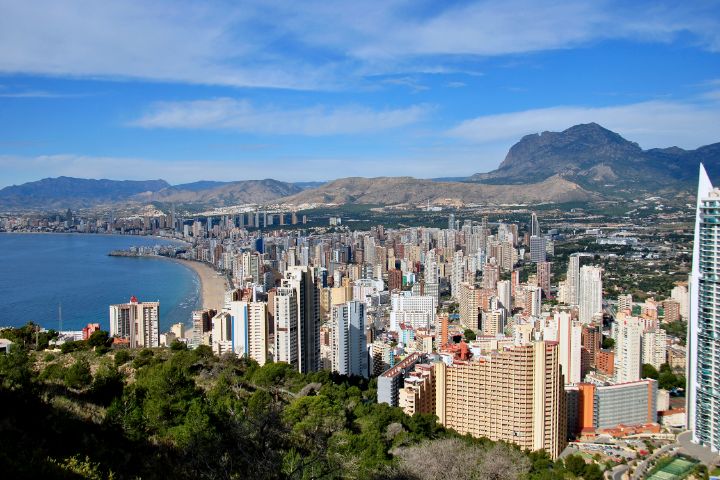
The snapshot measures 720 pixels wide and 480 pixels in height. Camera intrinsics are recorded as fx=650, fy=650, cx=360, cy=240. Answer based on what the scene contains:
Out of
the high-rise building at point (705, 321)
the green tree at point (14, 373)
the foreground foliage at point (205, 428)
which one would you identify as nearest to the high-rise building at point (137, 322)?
the foreground foliage at point (205, 428)

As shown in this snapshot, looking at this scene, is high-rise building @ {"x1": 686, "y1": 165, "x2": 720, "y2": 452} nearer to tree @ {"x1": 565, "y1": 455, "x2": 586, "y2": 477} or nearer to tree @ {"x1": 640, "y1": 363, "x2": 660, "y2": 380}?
tree @ {"x1": 565, "y1": 455, "x2": 586, "y2": 477}

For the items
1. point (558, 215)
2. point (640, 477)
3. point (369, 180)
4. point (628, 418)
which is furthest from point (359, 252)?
point (369, 180)

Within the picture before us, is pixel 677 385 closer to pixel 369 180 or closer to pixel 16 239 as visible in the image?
pixel 16 239

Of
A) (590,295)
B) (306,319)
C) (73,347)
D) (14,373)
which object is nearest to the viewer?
(14,373)

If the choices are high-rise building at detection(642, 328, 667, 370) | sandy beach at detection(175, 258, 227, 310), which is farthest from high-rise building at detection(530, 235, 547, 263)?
high-rise building at detection(642, 328, 667, 370)

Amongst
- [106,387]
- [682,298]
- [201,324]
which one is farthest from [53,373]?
[682,298]

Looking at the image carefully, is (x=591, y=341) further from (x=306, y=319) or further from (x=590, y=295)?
(x=306, y=319)

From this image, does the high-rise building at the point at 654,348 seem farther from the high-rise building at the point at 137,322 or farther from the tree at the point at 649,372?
the high-rise building at the point at 137,322
